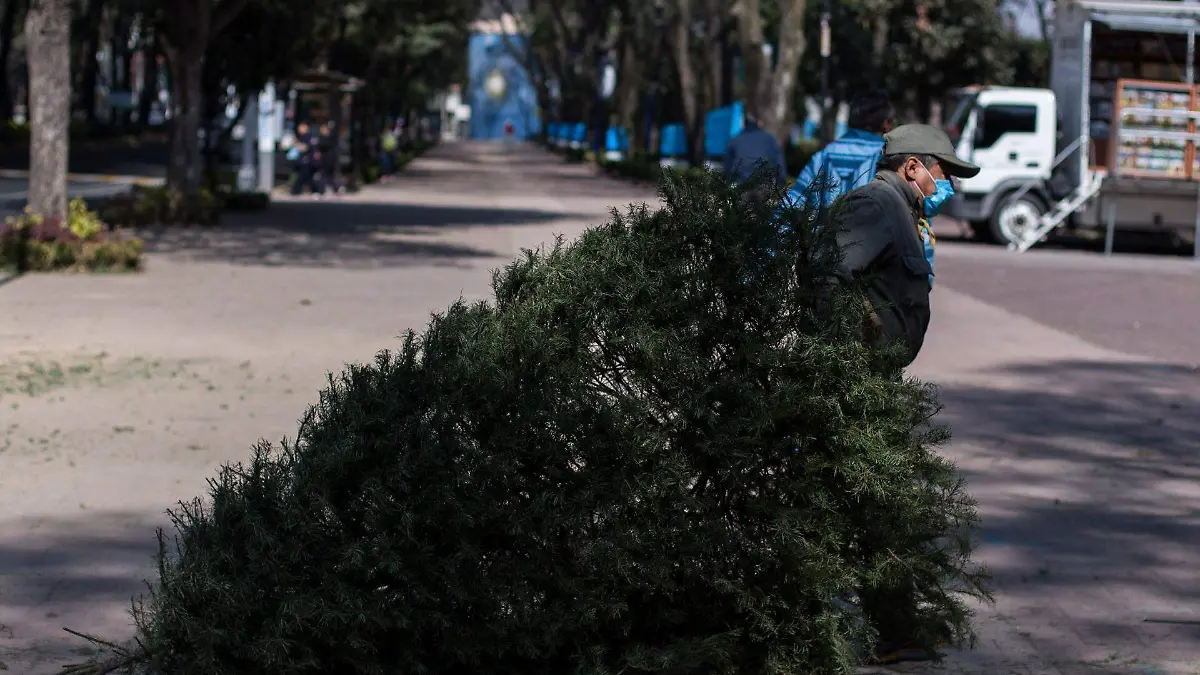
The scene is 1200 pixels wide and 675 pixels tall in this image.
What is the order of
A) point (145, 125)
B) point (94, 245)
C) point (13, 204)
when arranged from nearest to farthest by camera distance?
point (94, 245) → point (13, 204) → point (145, 125)

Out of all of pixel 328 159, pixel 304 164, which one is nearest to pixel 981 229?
pixel 328 159

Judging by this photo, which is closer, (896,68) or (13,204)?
(13,204)

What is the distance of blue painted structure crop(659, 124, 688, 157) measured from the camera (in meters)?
49.8

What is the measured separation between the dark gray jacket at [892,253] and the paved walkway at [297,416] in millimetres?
1081

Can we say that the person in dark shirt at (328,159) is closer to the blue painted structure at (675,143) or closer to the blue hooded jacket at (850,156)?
the blue painted structure at (675,143)

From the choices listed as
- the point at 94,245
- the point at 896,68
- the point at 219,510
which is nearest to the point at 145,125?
the point at 896,68

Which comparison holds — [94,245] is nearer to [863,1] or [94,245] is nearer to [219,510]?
[219,510]

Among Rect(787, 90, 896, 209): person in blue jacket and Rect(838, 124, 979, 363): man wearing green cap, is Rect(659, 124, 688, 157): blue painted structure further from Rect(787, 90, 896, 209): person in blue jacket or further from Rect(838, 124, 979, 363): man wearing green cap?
Rect(838, 124, 979, 363): man wearing green cap

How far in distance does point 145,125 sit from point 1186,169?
179 ft

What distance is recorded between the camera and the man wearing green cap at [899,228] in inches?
203

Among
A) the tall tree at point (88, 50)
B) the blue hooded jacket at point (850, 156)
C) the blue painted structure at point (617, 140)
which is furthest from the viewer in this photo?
the blue painted structure at point (617, 140)

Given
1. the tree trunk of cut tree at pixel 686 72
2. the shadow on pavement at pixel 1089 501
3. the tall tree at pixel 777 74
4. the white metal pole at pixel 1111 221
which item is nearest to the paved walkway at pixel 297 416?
the shadow on pavement at pixel 1089 501

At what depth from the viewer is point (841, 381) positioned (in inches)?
184

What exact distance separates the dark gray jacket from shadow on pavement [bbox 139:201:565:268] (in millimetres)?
15175
